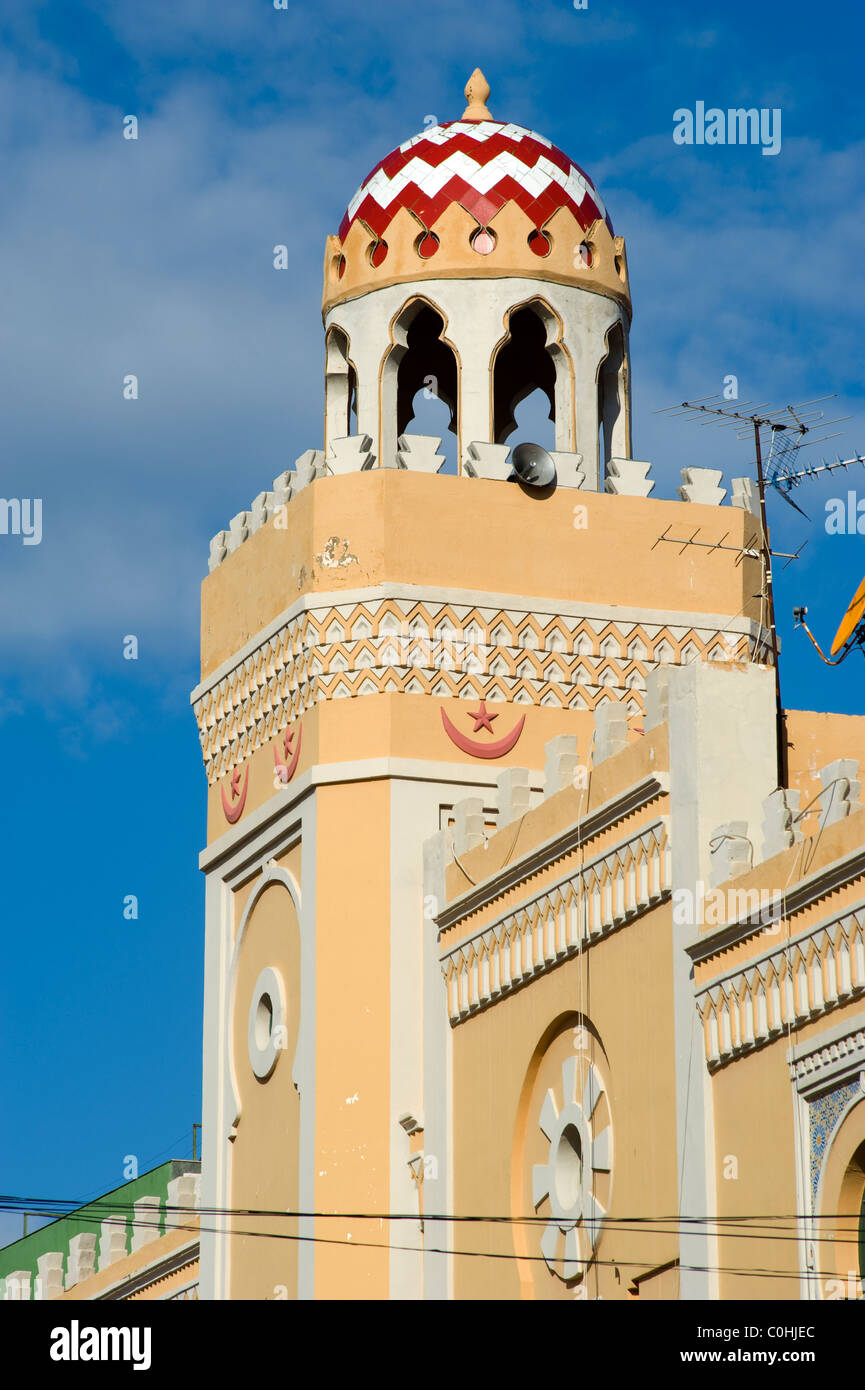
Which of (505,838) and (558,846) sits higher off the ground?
(505,838)

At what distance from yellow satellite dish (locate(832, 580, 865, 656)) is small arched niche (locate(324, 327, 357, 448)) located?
6.13 metres

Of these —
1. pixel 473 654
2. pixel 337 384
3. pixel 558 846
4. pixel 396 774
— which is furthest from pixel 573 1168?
pixel 337 384

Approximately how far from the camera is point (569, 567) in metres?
27.7

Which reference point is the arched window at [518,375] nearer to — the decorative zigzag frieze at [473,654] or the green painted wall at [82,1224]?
the decorative zigzag frieze at [473,654]

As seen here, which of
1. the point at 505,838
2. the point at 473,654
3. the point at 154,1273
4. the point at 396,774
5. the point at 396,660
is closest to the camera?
the point at 505,838

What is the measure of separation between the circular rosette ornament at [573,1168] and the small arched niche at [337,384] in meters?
8.76

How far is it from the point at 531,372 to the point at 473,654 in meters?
5.52

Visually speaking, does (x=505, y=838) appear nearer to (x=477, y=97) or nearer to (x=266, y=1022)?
(x=266, y=1022)

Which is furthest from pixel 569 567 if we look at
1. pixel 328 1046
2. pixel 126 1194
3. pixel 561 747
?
pixel 126 1194

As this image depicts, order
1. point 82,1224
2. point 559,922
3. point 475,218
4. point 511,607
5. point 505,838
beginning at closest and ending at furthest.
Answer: point 559,922 < point 505,838 < point 511,607 < point 475,218 < point 82,1224

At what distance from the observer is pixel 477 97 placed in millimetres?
31109

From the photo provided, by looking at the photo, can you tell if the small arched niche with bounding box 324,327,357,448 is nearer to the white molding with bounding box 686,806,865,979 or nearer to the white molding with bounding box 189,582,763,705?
the white molding with bounding box 189,582,763,705
